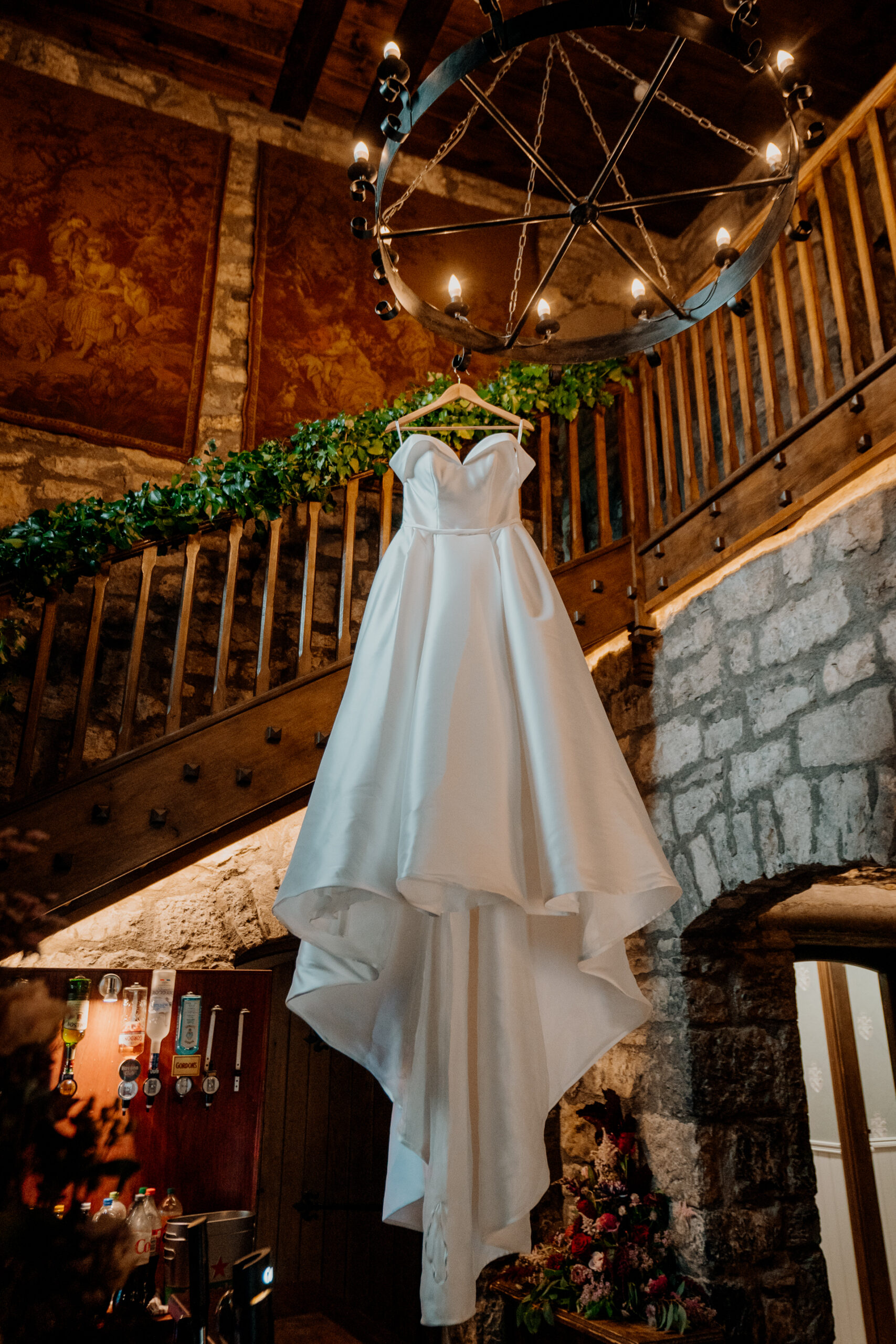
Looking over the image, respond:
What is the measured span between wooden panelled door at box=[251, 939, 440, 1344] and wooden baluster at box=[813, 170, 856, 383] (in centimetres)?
339

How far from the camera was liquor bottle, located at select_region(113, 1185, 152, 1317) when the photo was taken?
1.10 metres

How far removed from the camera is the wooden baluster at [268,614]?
326cm

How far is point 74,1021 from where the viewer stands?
2.98 metres

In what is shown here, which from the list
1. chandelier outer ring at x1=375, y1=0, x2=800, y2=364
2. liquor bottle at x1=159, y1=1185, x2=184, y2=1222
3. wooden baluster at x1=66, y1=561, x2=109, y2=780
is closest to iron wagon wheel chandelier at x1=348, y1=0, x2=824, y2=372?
chandelier outer ring at x1=375, y1=0, x2=800, y2=364

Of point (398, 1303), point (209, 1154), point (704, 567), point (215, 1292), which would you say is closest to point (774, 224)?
point (704, 567)

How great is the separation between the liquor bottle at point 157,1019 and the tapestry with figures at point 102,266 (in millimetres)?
2935

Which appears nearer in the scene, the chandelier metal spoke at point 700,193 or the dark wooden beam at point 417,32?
the chandelier metal spoke at point 700,193

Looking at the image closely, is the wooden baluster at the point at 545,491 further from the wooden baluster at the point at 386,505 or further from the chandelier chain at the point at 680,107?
the chandelier chain at the point at 680,107

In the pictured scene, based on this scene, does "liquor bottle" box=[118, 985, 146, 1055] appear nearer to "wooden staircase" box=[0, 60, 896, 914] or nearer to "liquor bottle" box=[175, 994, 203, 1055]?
"liquor bottle" box=[175, 994, 203, 1055]

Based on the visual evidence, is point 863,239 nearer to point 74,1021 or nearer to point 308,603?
point 308,603

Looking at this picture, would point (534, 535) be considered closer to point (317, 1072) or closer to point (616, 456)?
point (616, 456)

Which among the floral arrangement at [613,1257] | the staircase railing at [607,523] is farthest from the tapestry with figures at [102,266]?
the floral arrangement at [613,1257]

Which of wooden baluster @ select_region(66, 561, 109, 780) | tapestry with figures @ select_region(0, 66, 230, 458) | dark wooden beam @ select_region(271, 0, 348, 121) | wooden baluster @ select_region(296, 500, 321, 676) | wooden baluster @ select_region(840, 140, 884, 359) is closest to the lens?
wooden baluster @ select_region(840, 140, 884, 359)

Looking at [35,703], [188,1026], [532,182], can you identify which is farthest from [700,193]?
[188,1026]
